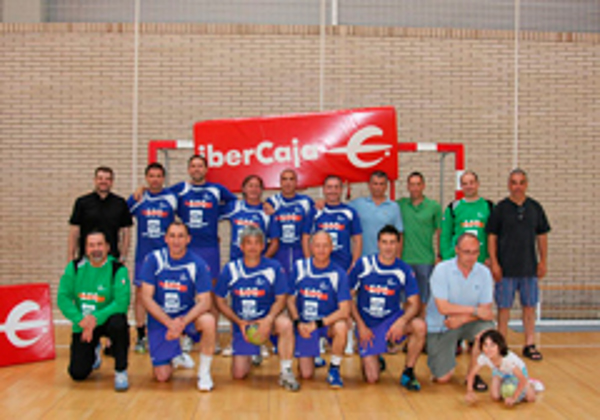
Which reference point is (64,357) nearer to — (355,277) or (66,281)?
(66,281)

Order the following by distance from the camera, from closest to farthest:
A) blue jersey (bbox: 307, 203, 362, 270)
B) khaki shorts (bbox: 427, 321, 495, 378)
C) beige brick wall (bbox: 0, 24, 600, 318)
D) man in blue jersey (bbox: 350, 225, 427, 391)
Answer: man in blue jersey (bbox: 350, 225, 427, 391)
khaki shorts (bbox: 427, 321, 495, 378)
blue jersey (bbox: 307, 203, 362, 270)
beige brick wall (bbox: 0, 24, 600, 318)

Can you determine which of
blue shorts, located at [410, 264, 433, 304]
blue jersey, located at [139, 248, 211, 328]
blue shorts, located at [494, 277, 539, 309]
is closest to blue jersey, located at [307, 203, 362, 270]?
blue shorts, located at [410, 264, 433, 304]

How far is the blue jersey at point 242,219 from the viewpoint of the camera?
6016mm

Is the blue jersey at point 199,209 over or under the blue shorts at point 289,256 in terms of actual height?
over

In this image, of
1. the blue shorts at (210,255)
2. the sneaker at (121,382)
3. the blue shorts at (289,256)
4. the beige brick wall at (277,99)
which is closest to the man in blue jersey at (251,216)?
the blue shorts at (289,256)

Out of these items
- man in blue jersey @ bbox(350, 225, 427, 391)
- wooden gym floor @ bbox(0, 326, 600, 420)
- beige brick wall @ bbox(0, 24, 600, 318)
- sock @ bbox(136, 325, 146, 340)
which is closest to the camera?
wooden gym floor @ bbox(0, 326, 600, 420)

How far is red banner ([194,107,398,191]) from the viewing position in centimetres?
682

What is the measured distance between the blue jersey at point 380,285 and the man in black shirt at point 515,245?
1468 mm

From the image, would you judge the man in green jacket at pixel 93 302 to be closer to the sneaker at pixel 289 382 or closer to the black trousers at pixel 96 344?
the black trousers at pixel 96 344

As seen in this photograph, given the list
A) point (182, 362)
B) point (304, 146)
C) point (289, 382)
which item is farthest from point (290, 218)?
point (289, 382)

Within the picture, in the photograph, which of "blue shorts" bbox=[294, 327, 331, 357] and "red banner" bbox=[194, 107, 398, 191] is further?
"red banner" bbox=[194, 107, 398, 191]

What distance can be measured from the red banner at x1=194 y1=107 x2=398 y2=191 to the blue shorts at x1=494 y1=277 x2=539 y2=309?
1.69 metres

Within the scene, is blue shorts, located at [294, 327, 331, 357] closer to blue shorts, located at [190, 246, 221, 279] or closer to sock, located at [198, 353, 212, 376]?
sock, located at [198, 353, 212, 376]

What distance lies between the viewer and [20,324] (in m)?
5.62
